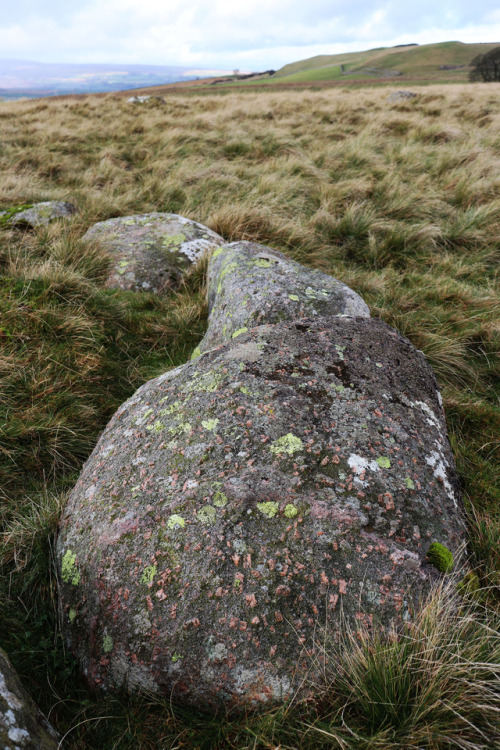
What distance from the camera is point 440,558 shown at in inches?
58.4

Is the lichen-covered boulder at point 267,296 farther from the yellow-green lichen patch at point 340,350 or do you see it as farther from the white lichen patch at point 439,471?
the white lichen patch at point 439,471

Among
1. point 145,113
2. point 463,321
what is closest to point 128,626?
point 463,321

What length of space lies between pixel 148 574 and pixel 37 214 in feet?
16.6

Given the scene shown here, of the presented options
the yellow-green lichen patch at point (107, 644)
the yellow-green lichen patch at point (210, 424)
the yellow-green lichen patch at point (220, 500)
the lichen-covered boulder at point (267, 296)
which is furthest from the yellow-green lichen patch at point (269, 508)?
the lichen-covered boulder at point (267, 296)

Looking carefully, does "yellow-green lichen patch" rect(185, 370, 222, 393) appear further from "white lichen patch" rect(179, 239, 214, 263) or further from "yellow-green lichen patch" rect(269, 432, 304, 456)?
"white lichen patch" rect(179, 239, 214, 263)

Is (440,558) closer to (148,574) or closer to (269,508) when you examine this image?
(269,508)

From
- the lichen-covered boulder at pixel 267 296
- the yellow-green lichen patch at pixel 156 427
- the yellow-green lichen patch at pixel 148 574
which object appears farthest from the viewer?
the lichen-covered boulder at pixel 267 296

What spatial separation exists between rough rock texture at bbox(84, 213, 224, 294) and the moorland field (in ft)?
0.61

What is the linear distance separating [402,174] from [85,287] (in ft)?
21.2

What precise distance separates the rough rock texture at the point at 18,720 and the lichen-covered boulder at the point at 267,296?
192cm

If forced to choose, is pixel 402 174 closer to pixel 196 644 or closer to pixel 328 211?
pixel 328 211

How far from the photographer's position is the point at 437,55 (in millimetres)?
76375

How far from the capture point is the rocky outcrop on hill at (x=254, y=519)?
4.40ft

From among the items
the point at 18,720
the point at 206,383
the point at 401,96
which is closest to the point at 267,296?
the point at 206,383
